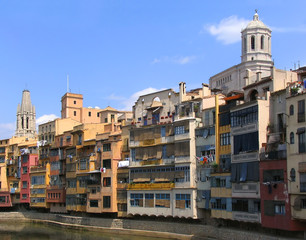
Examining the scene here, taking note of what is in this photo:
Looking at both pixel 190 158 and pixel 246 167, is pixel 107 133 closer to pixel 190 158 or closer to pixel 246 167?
pixel 190 158

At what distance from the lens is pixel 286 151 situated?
1389 inches

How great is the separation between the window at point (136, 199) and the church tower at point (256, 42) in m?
34.9

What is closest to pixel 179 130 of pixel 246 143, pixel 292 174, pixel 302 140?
pixel 246 143

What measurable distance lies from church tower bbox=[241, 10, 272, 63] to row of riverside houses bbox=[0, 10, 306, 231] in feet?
0.52

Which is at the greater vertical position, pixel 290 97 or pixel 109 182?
pixel 290 97

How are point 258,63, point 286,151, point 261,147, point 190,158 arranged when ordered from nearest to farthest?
point 286,151
point 261,147
point 190,158
point 258,63

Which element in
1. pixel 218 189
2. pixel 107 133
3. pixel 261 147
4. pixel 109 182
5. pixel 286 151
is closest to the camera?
pixel 286 151

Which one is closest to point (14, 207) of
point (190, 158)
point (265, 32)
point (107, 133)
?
point (107, 133)

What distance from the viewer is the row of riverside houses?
3588 cm

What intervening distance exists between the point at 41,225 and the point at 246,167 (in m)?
37.6

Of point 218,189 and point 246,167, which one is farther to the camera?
point 218,189

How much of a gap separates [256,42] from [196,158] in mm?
37525

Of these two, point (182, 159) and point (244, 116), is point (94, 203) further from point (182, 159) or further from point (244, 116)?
point (244, 116)

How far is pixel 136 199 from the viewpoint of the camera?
5159cm
